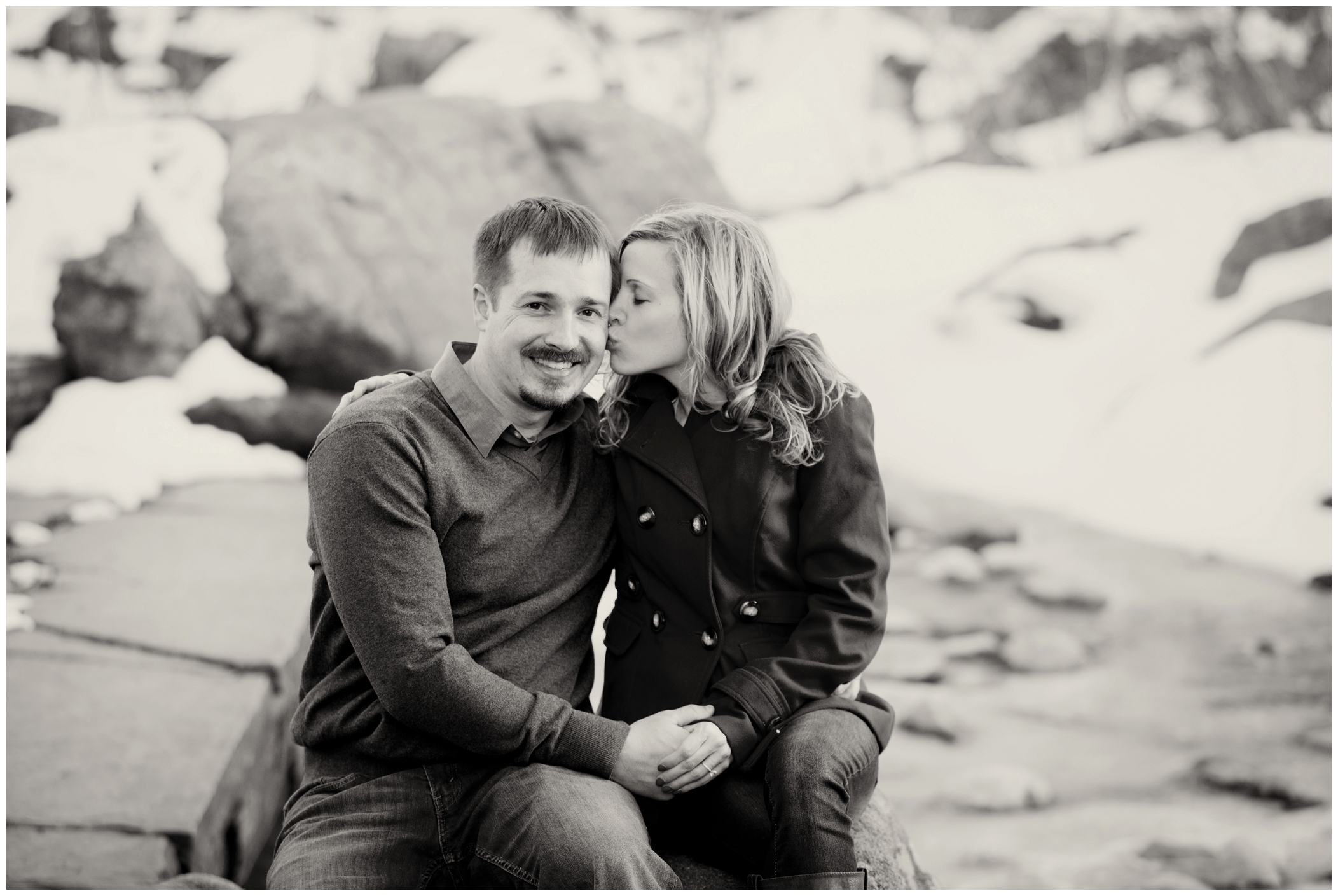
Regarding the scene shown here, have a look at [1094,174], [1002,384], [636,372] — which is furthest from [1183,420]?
[636,372]

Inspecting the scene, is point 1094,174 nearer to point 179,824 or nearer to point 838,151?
point 838,151

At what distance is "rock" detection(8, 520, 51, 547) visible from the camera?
335 centimetres

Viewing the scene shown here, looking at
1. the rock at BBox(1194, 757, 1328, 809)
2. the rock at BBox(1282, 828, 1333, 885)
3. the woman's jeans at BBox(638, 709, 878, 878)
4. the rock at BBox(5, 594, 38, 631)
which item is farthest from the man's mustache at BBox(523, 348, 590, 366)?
the rock at BBox(1282, 828, 1333, 885)

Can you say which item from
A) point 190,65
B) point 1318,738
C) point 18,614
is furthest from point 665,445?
point 1318,738

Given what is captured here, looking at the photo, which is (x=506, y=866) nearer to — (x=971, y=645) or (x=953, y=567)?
(x=971, y=645)

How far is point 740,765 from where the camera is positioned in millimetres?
1463

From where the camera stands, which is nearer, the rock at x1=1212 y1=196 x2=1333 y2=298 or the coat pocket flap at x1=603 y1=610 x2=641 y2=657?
the coat pocket flap at x1=603 y1=610 x2=641 y2=657

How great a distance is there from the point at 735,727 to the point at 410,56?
3.34m

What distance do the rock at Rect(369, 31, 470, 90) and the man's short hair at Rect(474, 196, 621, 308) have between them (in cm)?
273

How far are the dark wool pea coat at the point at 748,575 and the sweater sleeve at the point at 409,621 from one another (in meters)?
0.17

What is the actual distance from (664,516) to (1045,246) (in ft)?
10.5

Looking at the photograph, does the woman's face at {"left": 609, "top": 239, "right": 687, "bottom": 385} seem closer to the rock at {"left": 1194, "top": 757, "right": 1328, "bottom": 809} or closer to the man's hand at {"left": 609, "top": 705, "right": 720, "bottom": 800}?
the man's hand at {"left": 609, "top": 705, "right": 720, "bottom": 800}

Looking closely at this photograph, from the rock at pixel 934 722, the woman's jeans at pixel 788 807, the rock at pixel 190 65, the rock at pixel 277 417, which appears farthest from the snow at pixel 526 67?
the woman's jeans at pixel 788 807

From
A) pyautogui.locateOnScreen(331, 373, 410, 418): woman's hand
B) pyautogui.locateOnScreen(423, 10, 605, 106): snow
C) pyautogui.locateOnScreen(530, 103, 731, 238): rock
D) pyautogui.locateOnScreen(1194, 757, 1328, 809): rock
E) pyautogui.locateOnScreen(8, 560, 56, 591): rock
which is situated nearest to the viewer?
pyautogui.locateOnScreen(331, 373, 410, 418): woman's hand
